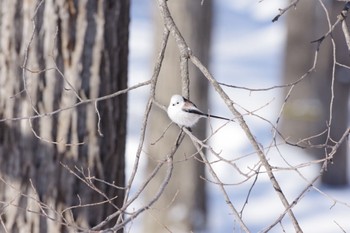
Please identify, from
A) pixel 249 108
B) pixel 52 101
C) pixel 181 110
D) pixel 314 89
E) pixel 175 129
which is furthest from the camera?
pixel 249 108

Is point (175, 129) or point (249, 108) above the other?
point (249, 108)

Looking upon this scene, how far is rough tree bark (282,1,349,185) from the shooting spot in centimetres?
925

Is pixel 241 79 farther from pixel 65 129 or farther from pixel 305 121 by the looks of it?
pixel 65 129

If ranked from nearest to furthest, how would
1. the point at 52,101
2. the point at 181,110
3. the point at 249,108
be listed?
1. the point at 181,110
2. the point at 52,101
3. the point at 249,108

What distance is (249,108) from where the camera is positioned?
11.3 meters

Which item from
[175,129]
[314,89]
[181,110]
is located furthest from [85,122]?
[314,89]

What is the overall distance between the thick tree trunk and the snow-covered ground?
2.50 ft

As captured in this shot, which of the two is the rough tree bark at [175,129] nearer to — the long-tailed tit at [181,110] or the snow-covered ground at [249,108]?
the snow-covered ground at [249,108]

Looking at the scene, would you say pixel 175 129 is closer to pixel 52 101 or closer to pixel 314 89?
pixel 52 101

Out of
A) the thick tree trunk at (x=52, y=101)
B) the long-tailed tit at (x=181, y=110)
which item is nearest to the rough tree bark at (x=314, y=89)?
the thick tree trunk at (x=52, y=101)

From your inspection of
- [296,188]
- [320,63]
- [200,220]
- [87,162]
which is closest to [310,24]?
[320,63]

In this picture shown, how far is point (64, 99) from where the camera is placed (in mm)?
2951

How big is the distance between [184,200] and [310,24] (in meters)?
4.11

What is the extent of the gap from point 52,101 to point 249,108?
8.50 metres
